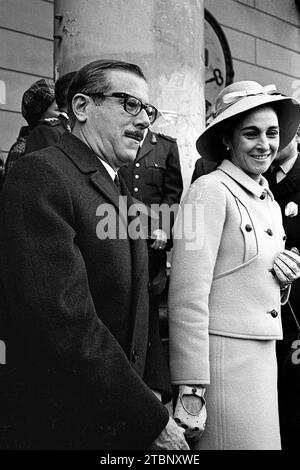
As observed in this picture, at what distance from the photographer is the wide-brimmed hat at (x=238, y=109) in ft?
8.86

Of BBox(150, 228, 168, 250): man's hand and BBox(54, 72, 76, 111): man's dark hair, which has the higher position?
BBox(54, 72, 76, 111): man's dark hair

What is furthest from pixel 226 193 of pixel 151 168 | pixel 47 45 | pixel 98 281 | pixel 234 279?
pixel 47 45

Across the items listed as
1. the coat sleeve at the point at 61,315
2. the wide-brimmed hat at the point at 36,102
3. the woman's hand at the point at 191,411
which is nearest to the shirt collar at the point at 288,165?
the wide-brimmed hat at the point at 36,102

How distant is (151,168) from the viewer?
385cm

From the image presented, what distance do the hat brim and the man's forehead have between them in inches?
22.1

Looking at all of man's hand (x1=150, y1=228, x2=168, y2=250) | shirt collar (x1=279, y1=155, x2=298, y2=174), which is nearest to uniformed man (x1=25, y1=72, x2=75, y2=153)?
man's hand (x1=150, y1=228, x2=168, y2=250)

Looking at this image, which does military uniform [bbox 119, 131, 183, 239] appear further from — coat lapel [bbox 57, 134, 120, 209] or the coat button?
coat lapel [bbox 57, 134, 120, 209]

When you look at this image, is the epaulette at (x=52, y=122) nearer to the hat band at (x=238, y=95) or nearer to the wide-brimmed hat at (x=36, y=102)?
the wide-brimmed hat at (x=36, y=102)

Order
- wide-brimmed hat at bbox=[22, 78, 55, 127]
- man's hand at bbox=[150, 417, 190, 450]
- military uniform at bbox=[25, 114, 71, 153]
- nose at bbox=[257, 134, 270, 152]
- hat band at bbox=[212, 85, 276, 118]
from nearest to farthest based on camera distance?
man's hand at bbox=[150, 417, 190, 450] < nose at bbox=[257, 134, 270, 152] < hat band at bbox=[212, 85, 276, 118] < military uniform at bbox=[25, 114, 71, 153] < wide-brimmed hat at bbox=[22, 78, 55, 127]

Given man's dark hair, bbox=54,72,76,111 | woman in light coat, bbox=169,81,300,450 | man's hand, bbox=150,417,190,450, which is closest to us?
man's hand, bbox=150,417,190,450

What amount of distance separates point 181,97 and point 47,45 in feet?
9.63

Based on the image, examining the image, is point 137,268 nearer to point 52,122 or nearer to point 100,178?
point 100,178

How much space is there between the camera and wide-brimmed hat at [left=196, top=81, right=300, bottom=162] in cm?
270
